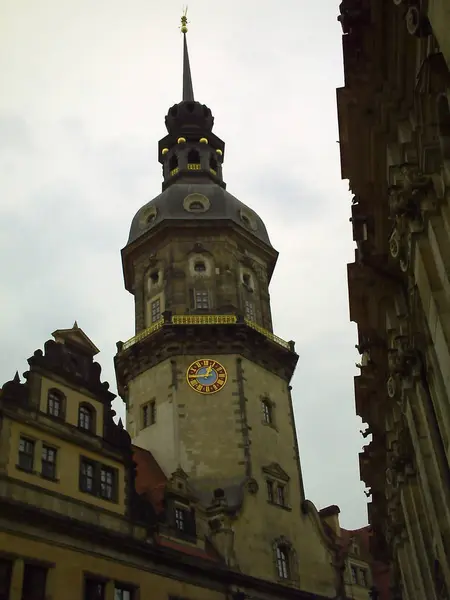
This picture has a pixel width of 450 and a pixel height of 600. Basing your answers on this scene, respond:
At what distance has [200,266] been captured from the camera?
156 ft

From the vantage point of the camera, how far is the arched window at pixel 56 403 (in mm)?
30609

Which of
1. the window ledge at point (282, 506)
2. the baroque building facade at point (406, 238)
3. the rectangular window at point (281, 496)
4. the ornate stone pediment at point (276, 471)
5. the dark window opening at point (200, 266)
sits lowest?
the baroque building facade at point (406, 238)

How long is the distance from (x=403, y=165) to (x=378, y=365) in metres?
10.7

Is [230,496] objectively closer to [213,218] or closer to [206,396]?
[206,396]

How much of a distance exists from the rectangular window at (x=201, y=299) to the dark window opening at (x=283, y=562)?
593 inches

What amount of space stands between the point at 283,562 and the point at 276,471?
495 centimetres

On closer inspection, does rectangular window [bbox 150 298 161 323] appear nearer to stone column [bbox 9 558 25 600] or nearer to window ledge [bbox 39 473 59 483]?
window ledge [bbox 39 473 59 483]

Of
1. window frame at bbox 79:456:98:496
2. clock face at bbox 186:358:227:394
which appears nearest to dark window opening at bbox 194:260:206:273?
clock face at bbox 186:358:227:394

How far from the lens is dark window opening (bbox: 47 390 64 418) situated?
30609 mm

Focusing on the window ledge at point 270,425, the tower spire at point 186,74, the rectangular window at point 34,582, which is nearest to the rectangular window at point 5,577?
the rectangular window at point 34,582

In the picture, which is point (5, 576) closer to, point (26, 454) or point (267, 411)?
point (26, 454)

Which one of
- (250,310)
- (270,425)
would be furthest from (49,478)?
(250,310)

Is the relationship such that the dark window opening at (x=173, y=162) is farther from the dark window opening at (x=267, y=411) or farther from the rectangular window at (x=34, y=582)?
the rectangular window at (x=34, y=582)

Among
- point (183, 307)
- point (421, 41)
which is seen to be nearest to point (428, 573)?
point (421, 41)
